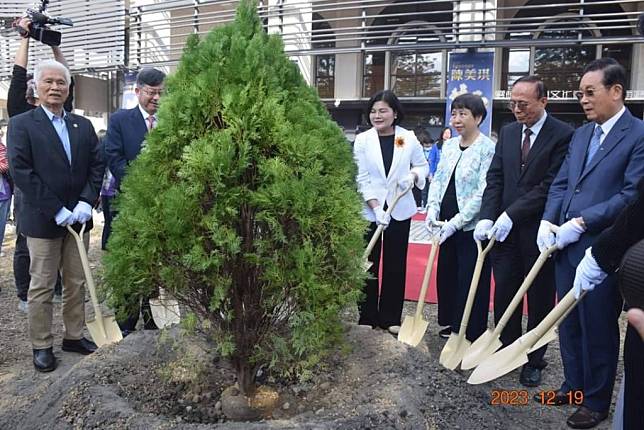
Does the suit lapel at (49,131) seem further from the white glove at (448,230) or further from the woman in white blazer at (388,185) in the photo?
the white glove at (448,230)

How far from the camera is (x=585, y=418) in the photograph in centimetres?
308

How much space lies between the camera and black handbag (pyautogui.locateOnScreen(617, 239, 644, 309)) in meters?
1.53

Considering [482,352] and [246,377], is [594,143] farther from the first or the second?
[246,377]

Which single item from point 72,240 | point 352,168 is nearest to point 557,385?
point 352,168

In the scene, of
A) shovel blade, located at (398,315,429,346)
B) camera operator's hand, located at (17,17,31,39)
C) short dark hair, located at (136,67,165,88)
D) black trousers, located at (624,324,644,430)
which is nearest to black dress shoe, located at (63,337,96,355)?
short dark hair, located at (136,67,165,88)

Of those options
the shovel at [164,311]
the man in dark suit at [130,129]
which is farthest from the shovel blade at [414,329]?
the man in dark suit at [130,129]

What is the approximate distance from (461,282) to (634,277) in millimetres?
2803

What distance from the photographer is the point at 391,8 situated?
50.3 ft

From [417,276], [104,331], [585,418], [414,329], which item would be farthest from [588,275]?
[417,276]

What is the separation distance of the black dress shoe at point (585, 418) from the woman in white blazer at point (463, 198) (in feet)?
3.81

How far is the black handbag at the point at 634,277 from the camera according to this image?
5.02ft

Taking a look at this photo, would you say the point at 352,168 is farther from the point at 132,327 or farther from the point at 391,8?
the point at 391,8

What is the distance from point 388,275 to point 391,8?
12.7 meters

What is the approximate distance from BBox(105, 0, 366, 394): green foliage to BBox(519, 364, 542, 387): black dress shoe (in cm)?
212
